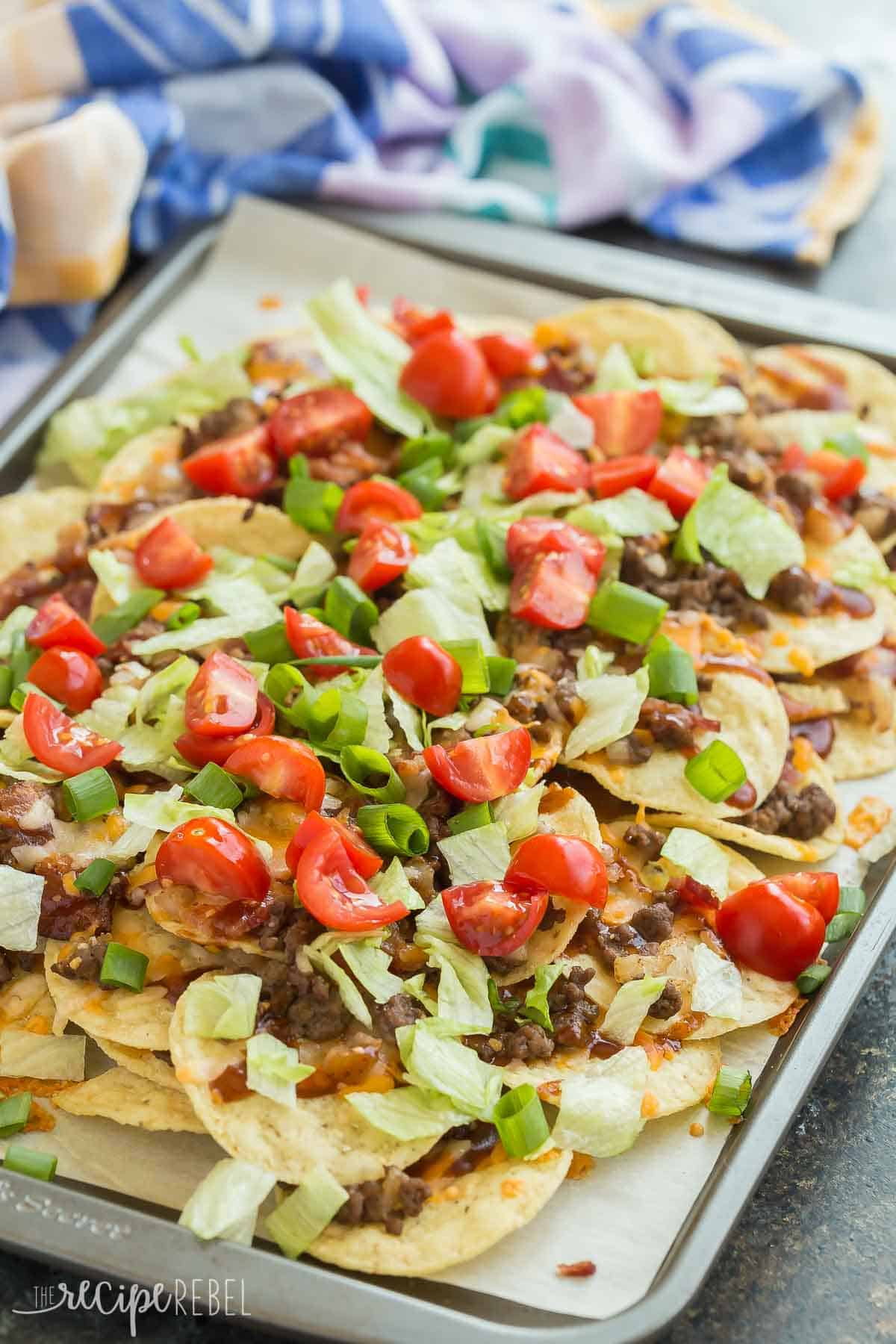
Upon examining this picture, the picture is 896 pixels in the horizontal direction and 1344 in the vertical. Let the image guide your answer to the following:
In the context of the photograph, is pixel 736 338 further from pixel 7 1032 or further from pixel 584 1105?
pixel 7 1032

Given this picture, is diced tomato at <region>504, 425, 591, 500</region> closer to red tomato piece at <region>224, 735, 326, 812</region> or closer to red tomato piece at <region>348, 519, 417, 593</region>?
red tomato piece at <region>348, 519, 417, 593</region>

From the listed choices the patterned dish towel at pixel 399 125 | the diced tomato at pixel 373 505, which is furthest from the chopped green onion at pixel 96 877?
the patterned dish towel at pixel 399 125

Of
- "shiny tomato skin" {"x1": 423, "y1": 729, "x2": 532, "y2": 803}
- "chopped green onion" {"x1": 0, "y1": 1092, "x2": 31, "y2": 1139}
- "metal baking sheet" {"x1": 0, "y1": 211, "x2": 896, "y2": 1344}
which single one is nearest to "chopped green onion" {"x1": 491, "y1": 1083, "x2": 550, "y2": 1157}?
"metal baking sheet" {"x1": 0, "y1": 211, "x2": 896, "y2": 1344}

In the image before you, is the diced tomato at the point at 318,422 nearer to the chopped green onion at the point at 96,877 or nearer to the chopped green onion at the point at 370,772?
the chopped green onion at the point at 370,772

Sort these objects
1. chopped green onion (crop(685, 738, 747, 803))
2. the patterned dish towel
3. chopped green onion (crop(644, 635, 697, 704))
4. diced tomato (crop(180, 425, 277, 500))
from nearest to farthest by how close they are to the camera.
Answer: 1. chopped green onion (crop(685, 738, 747, 803))
2. chopped green onion (crop(644, 635, 697, 704))
3. diced tomato (crop(180, 425, 277, 500))
4. the patterned dish towel

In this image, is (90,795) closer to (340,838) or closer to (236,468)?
(340,838)

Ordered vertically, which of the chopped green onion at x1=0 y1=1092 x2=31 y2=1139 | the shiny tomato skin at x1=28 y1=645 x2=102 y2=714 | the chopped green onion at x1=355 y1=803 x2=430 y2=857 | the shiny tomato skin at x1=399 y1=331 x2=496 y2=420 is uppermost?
the shiny tomato skin at x1=399 y1=331 x2=496 y2=420

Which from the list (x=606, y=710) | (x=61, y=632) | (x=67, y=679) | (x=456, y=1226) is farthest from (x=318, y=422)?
(x=456, y=1226)
